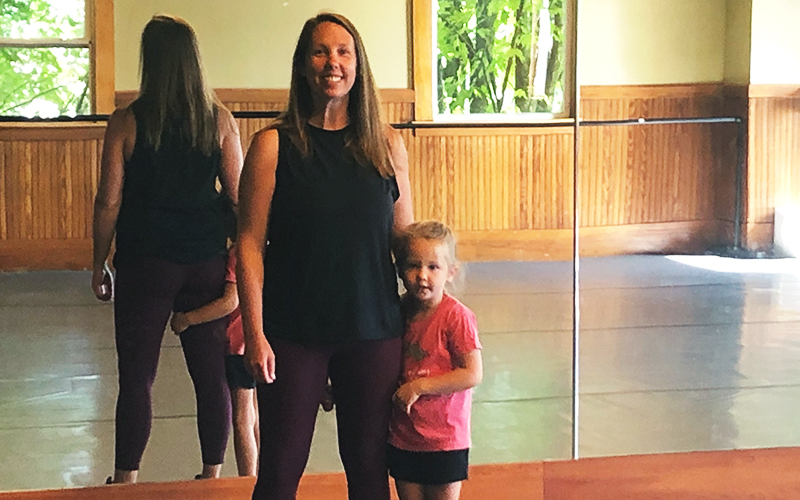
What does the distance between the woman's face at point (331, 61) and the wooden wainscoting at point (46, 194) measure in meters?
1.26

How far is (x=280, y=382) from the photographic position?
1354 millimetres

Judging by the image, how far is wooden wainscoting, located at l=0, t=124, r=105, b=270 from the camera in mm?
2662

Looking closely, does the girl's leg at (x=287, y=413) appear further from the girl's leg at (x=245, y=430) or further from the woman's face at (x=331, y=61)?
the girl's leg at (x=245, y=430)

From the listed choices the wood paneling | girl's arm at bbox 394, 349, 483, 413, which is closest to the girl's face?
girl's arm at bbox 394, 349, 483, 413

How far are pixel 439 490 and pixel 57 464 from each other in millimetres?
1126

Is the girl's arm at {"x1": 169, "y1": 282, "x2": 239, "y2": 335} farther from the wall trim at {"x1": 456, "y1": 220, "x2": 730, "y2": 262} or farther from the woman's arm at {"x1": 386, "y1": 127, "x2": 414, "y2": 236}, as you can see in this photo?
the wall trim at {"x1": 456, "y1": 220, "x2": 730, "y2": 262}

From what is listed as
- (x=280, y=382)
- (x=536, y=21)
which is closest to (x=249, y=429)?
(x=280, y=382)

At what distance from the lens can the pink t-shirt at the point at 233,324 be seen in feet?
6.00

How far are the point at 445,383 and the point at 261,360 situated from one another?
0.88 feet

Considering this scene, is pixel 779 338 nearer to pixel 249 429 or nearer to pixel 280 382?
pixel 249 429

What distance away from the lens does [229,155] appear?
5.87 feet

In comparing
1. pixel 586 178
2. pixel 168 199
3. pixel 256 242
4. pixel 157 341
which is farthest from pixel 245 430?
pixel 586 178

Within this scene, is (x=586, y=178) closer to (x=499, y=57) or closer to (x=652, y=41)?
(x=652, y=41)

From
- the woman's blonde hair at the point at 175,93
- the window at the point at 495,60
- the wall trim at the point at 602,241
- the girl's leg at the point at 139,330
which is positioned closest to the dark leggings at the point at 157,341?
the girl's leg at the point at 139,330
